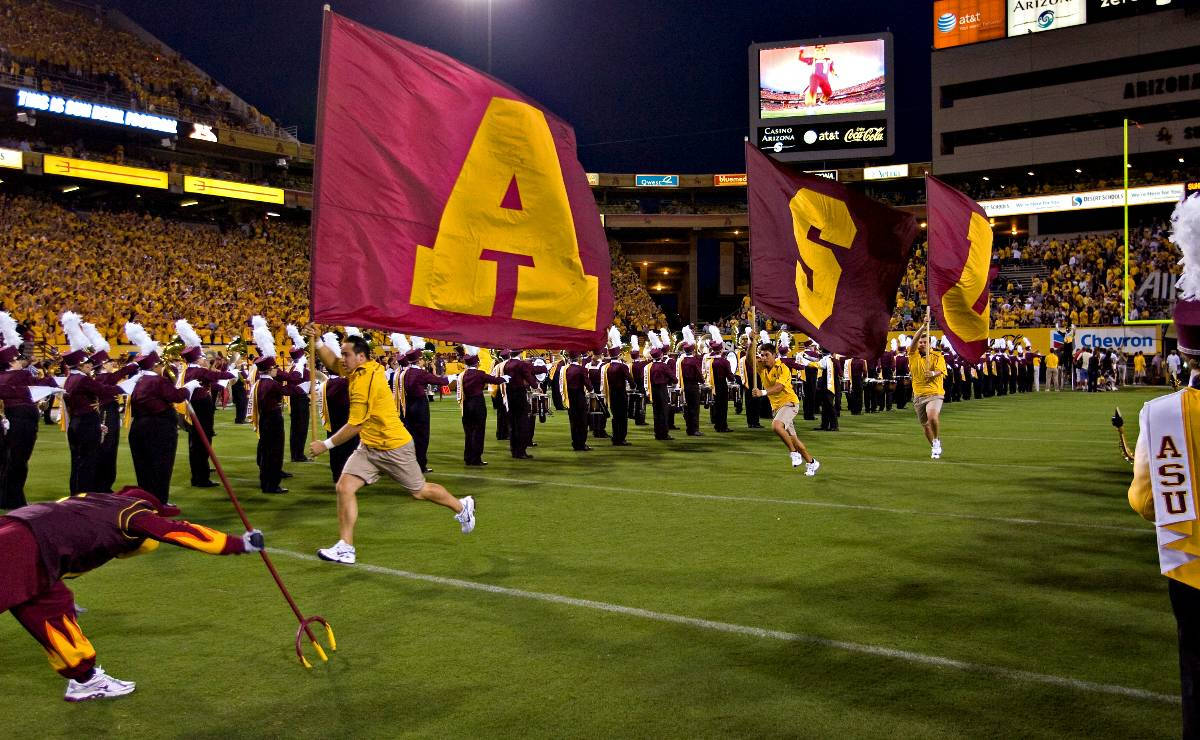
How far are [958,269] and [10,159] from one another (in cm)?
3361

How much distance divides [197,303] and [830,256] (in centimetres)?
3112

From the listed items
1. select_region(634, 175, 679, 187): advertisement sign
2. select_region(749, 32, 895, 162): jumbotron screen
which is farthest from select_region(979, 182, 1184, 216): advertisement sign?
select_region(634, 175, 679, 187): advertisement sign

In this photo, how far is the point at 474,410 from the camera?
13.6 metres

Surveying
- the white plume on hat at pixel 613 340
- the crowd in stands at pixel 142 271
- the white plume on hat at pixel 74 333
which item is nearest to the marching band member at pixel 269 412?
the white plume on hat at pixel 74 333

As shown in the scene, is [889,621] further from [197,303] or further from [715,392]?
[197,303]

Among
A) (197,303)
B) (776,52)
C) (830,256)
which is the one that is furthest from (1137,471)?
(776,52)

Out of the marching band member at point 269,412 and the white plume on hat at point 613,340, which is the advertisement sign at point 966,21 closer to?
the white plume on hat at point 613,340

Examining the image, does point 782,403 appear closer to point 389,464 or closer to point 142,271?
point 389,464

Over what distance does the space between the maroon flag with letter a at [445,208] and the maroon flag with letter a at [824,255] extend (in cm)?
292

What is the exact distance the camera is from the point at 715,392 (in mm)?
17984

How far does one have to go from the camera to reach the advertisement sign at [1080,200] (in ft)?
144

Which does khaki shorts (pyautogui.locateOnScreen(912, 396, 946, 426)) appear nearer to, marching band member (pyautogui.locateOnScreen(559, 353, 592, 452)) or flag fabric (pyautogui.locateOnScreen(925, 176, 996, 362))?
flag fabric (pyautogui.locateOnScreen(925, 176, 996, 362))

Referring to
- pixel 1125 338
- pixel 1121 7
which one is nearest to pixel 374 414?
pixel 1125 338

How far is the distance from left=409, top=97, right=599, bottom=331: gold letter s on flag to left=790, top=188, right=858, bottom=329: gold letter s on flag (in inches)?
143
